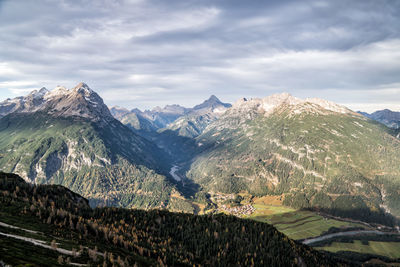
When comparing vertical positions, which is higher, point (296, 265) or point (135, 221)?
point (135, 221)

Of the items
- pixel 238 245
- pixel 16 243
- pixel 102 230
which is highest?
pixel 16 243

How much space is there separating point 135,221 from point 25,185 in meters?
78.6

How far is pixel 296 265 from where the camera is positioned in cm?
15350

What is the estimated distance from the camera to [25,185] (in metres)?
142

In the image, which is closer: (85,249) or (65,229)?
(85,249)

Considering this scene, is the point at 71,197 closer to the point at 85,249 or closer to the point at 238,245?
the point at 85,249

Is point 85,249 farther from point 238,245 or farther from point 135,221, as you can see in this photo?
point 238,245

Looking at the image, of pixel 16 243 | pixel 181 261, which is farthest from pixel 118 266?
pixel 181 261

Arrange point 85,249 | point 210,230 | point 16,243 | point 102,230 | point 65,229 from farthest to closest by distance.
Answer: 1. point 210,230
2. point 102,230
3. point 65,229
4. point 85,249
5. point 16,243

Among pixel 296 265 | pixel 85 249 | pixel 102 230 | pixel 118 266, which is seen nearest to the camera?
pixel 118 266

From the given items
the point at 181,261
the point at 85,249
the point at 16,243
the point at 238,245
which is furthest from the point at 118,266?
the point at 238,245

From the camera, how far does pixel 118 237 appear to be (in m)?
109

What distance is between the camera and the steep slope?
62250 mm

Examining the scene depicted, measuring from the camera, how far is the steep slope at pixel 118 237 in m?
62.2
